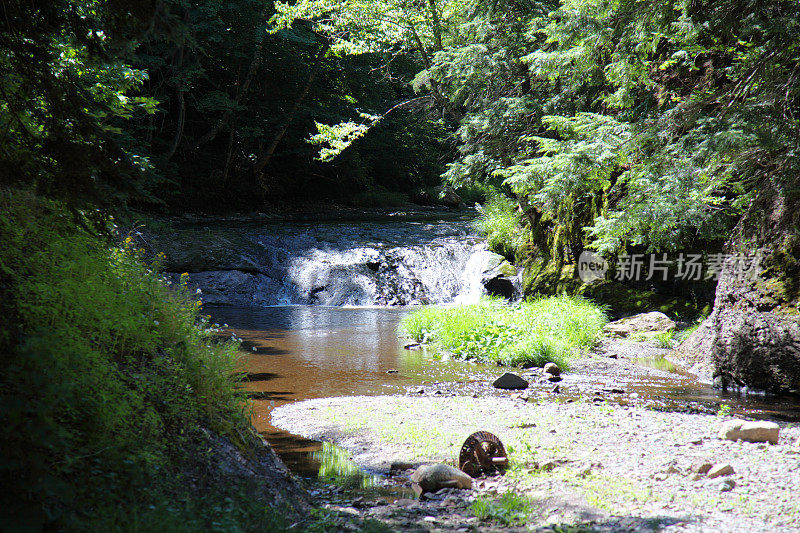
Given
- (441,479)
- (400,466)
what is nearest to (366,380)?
(400,466)

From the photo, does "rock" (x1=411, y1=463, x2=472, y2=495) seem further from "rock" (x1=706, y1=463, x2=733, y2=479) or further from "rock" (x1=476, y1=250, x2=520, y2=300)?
"rock" (x1=476, y1=250, x2=520, y2=300)

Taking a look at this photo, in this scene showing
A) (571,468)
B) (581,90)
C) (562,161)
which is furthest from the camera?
(581,90)

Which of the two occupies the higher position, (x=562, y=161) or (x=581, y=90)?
(x=581, y=90)

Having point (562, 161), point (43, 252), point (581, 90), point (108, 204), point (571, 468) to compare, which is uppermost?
point (581, 90)

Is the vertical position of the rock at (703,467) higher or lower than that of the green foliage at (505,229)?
lower

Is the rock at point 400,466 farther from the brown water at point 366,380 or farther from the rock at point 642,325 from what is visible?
the rock at point 642,325

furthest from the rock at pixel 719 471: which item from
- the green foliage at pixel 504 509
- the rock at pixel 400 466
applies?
the rock at pixel 400 466

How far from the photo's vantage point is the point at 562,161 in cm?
916

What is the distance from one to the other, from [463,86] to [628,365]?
1011cm

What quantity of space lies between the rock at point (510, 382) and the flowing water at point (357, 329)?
22cm

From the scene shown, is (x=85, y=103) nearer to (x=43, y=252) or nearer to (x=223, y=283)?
(x=43, y=252)

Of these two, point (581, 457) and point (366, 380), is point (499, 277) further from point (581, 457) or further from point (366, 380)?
point (581, 457)

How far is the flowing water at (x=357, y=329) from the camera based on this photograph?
6457 mm

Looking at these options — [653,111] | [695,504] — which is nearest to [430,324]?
[653,111]
